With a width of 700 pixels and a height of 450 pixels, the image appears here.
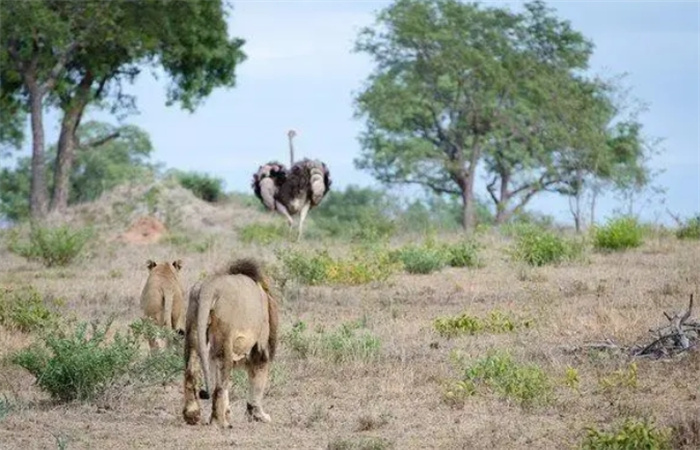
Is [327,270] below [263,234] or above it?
below

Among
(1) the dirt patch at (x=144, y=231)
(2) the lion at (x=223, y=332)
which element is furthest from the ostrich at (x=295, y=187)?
(2) the lion at (x=223, y=332)

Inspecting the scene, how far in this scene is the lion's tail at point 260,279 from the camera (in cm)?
1038

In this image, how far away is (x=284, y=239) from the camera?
98.5 feet

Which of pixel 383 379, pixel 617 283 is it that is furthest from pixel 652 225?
pixel 383 379

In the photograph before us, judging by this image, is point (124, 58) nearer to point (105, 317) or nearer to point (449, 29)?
point (449, 29)

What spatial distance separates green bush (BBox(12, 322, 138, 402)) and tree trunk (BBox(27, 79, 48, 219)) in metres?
27.9

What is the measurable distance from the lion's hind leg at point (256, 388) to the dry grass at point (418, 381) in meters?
0.13

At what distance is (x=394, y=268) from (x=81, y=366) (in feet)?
33.5

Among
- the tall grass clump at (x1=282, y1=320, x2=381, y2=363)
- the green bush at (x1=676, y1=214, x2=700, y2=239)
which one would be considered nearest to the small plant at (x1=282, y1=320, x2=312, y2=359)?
the tall grass clump at (x1=282, y1=320, x2=381, y2=363)

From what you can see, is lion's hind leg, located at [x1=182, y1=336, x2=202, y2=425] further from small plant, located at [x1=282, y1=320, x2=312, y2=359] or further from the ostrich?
the ostrich

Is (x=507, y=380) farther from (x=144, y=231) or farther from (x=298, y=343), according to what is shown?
(x=144, y=231)

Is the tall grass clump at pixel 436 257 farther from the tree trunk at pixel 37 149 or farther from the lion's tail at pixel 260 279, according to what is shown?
the tree trunk at pixel 37 149

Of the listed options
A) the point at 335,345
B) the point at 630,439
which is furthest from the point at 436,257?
the point at 630,439

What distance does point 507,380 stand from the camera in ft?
37.3
